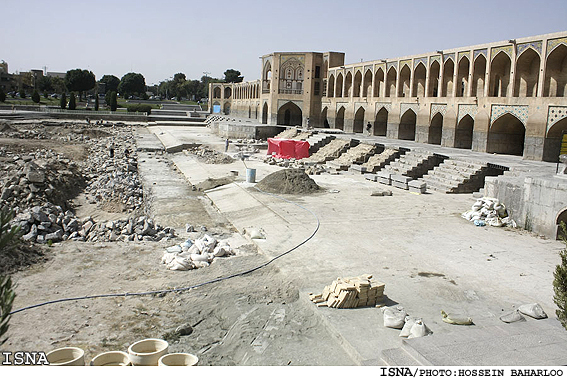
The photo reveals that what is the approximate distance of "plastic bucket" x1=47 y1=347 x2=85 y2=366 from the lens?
457cm

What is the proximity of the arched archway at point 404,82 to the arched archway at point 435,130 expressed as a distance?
4036 millimetres

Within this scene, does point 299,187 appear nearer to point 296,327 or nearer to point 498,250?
point 498,250

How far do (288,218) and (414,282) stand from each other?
15.6 ft

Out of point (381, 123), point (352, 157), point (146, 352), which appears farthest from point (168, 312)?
point (381, 123)

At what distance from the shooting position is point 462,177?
17266 mm

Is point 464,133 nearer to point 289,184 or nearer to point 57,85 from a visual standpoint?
point 289,184

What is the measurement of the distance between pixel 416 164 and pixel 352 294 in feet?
46.5

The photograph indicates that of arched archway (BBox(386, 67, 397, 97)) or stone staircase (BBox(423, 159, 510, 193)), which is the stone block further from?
arched archway (BBox(386, 67, 397, 97))

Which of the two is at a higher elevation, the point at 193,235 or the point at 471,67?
the point at 471,67

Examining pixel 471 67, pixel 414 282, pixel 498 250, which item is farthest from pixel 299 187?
pixel 471 67

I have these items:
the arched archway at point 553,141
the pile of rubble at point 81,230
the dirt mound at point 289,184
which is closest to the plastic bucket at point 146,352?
the pile of rubble at point 81,230

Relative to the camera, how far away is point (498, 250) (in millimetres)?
9867

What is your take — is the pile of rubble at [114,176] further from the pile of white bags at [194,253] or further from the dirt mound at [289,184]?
the pile of white bags at [194,253]

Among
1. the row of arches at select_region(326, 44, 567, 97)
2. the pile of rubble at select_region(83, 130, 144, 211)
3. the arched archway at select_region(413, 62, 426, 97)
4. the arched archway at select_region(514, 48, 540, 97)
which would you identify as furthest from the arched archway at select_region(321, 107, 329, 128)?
the arched archway at select_region(514, 48, 540, 97)
